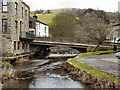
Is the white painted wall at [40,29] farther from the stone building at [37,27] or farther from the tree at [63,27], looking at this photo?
the tree at [63,27]

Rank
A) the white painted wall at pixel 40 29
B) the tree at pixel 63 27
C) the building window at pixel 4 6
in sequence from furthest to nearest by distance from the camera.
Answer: the tree at pixel 63 27 < the white painted wall at pixel 40 29 < the building window at pixel 4 6

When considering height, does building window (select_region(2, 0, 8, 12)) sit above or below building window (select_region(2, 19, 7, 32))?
above

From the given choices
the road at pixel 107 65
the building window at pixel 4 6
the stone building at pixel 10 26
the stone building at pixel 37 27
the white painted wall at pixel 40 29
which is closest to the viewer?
the road at pixel 107 65

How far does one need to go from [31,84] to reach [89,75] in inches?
165

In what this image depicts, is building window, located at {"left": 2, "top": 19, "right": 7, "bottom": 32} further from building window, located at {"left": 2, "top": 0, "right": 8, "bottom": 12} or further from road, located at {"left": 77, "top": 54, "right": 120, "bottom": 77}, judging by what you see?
road, located at {"left": 77, "top": 54, "right": 120, "bottom": 77}

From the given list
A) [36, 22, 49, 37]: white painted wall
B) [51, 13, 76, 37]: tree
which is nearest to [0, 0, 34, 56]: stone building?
[36, 22, 49, 37]: white painted wall

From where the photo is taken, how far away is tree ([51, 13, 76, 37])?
194 ft

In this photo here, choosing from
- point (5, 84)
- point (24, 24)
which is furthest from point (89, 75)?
point (24, 24)

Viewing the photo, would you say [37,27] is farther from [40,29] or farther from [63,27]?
[63,27]

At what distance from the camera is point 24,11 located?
28.1 meters

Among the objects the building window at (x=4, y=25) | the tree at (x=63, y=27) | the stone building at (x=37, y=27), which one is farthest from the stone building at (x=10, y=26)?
the tree at (x=63, y=27)

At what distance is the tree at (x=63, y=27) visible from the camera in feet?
194

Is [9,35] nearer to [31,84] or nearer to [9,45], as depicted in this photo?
[9,45]

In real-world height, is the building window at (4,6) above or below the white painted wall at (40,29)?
above
